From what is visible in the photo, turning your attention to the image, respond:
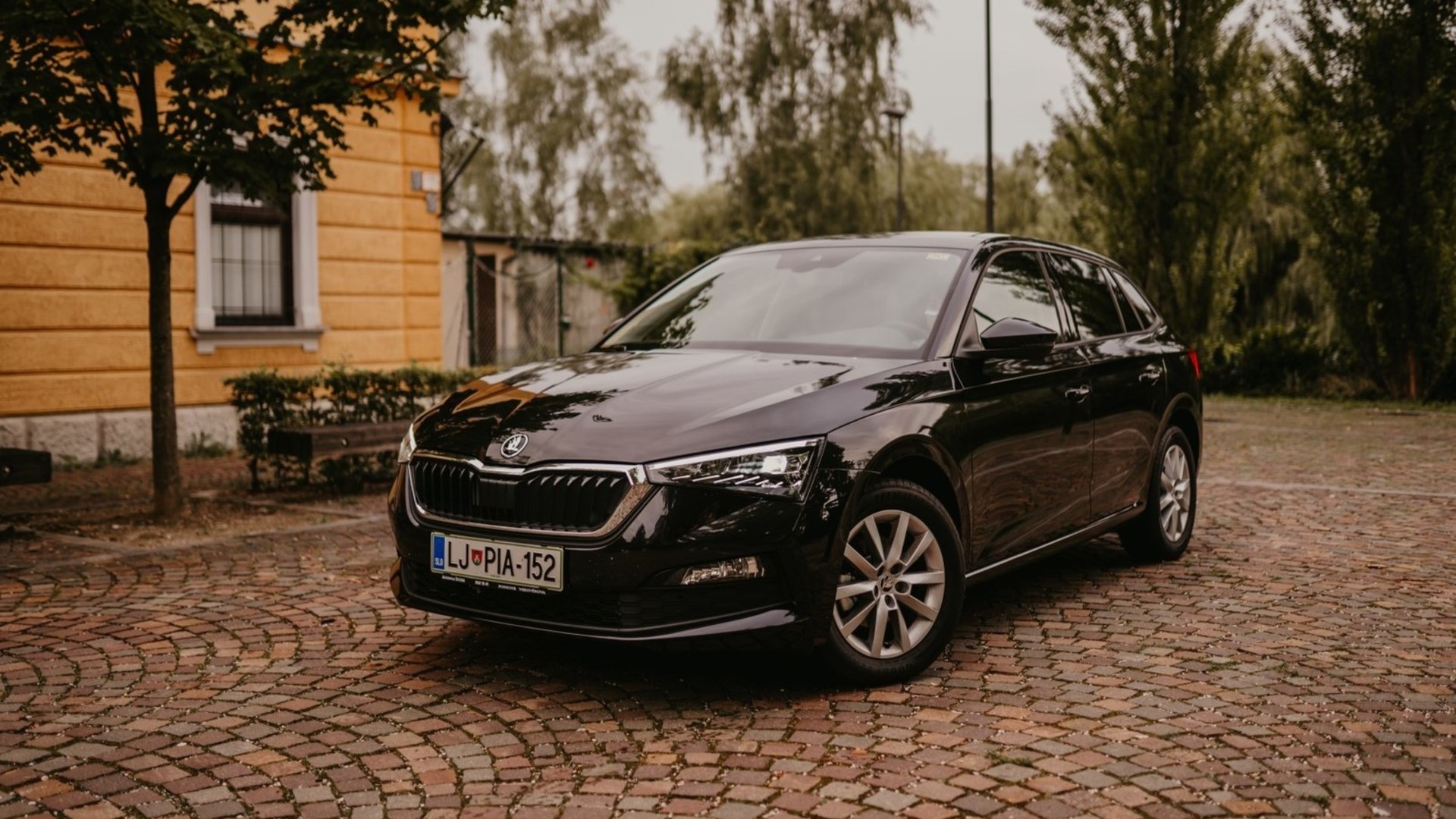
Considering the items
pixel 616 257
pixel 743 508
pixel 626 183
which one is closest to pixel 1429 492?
pixel 743 508

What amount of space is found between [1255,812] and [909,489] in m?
1.63

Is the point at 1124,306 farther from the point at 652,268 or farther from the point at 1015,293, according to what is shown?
the point at 652,268

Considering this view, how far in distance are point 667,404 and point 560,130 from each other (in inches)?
1513

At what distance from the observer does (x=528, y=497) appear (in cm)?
436

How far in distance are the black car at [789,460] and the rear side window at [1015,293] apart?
2 cm

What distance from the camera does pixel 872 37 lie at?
36.3 m

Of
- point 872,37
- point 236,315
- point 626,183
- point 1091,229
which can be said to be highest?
point 872,37

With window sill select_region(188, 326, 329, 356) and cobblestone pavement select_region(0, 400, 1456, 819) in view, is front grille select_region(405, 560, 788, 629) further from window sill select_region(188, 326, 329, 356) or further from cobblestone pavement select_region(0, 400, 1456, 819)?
window sill select_region(188, 326, 329, 356)

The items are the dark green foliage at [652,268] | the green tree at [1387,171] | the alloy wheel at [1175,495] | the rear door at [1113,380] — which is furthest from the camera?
the dark green foliage at [652,268]

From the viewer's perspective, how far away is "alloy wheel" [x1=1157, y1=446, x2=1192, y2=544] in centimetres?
688

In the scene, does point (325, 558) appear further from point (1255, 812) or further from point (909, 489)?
point (1255, 812)

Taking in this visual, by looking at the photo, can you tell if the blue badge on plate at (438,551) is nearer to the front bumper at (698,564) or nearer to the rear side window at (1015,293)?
the front bumper at (698,564)

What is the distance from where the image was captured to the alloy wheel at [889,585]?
4.50 meters

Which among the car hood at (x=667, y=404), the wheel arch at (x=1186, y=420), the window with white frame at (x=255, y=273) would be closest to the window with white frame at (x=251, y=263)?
the window with white frame at (x=255, y=273)
